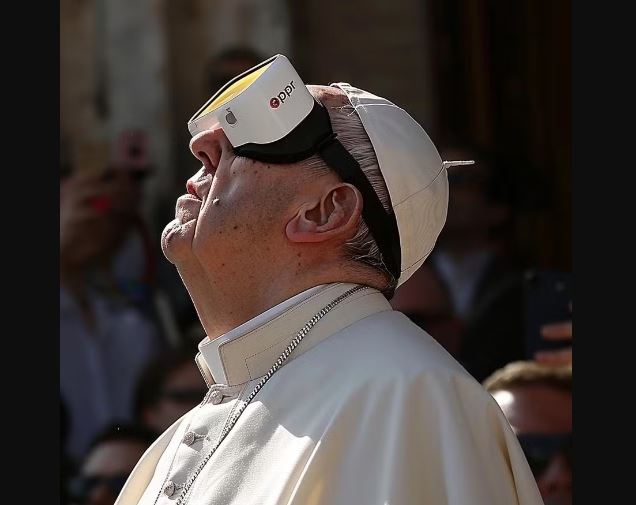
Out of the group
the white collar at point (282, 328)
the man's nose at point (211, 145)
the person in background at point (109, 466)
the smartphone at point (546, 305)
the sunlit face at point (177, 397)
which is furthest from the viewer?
the sunlit face at point (177, 397)

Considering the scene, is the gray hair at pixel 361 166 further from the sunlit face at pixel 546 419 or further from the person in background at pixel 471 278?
the person in background at pixel 471 278

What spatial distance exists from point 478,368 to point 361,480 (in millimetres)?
2992

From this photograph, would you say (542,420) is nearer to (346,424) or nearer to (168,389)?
(168,389)

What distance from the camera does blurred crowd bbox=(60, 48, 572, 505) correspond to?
5.43m

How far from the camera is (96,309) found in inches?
315

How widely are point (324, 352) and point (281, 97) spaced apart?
557 millimetres

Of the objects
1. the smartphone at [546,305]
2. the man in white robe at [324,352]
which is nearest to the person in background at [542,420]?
the smartphone at [546,305]

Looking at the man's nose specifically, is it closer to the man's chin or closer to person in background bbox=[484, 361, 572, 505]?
the man's chin

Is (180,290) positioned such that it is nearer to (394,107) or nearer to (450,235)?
(450,235)

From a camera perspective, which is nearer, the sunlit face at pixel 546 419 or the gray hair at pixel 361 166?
the gray hair at pixel 361 166

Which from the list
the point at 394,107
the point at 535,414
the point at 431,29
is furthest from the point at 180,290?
the point at 394,107

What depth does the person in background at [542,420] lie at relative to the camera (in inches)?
210

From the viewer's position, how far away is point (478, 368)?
Answer: 247 inches

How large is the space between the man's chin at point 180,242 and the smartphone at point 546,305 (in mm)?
2130
